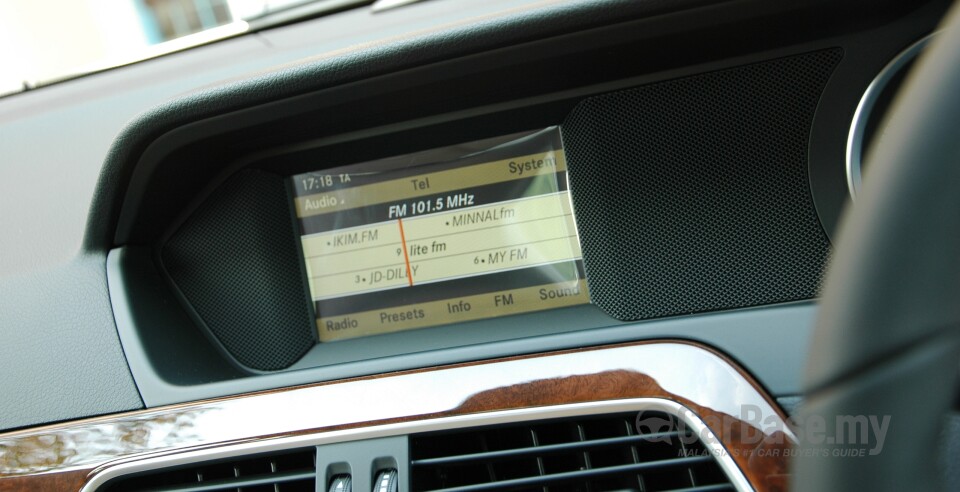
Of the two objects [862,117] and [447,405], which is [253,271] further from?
[862,117]

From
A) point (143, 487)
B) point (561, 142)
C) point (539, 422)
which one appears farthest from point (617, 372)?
point (143, 487)

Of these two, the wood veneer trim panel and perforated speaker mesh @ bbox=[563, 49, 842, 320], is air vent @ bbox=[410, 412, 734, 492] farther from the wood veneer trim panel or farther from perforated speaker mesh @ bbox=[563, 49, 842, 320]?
perforated speaker mesh @ bbox=[563, 49, 842, 320]

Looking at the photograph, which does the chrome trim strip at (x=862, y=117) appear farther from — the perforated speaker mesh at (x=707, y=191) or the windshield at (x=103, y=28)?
the windshield at (x=103, y=28)

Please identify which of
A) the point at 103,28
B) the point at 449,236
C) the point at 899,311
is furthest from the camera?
the point at 103,28

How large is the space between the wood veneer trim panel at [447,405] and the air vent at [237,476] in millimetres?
40

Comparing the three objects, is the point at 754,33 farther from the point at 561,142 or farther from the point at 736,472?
the point at 736,472

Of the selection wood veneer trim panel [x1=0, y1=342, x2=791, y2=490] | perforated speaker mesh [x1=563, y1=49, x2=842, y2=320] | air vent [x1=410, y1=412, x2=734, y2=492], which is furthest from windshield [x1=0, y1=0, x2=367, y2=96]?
air vent [x1=410, y1=412, x2=734, y2=492]

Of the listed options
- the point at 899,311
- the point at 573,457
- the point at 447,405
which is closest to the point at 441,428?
the point at 447,405

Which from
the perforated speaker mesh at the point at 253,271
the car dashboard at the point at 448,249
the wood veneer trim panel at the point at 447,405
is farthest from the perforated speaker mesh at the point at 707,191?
the perforated speaker mesh at the point at 253,271

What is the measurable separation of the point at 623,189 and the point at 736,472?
478mm

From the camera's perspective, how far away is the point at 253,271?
4.72ft

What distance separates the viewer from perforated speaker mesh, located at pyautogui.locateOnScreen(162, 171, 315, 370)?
144 cm

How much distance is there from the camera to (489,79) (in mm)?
1267

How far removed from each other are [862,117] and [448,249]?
0.71 m
